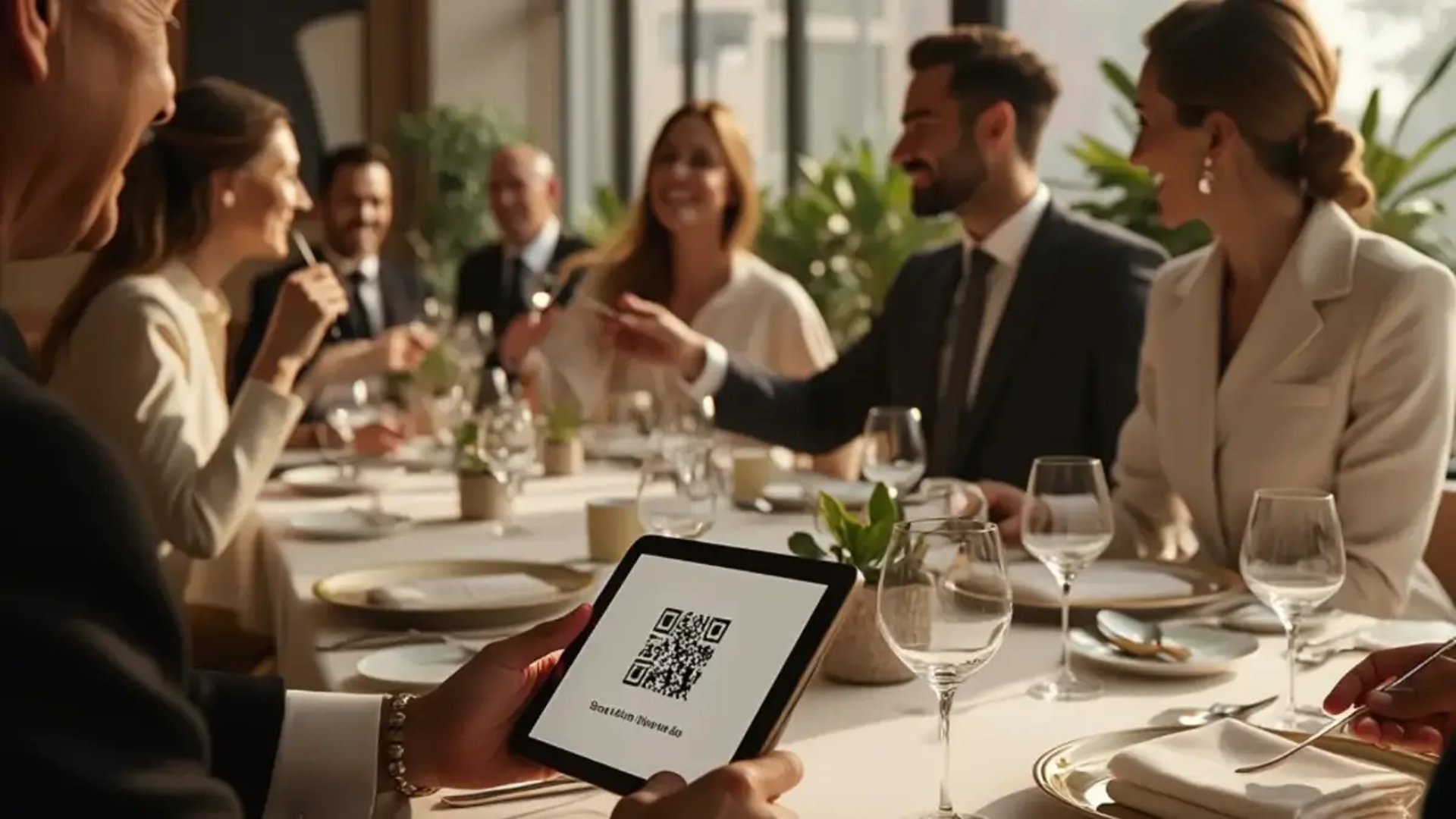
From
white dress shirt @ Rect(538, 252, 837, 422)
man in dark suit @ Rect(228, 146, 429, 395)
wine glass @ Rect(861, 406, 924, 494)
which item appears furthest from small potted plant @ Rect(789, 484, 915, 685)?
man in dark suit @ Rect(228, 146, 429, 395)

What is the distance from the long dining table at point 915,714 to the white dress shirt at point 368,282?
10.3 feet

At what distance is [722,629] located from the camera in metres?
1.11

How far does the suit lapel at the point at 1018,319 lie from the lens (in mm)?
3043

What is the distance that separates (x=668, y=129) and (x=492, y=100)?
498 cm

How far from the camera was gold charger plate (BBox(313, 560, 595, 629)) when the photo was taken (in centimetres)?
180

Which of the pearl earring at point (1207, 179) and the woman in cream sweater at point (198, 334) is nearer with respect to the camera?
the pearl earring at point (1207, 179)

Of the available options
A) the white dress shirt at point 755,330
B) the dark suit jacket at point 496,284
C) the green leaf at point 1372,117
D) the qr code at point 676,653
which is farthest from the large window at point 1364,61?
the dark suit jacket at point 496,284

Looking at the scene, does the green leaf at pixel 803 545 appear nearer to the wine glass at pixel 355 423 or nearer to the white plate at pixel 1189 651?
the white plate at pixel 1189 651

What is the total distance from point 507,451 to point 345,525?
280 millimetres

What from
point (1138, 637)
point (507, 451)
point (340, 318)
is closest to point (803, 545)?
point (1138, 637)

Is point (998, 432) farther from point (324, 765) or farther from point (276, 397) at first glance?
point (324, 765)

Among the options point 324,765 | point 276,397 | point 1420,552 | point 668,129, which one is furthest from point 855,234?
point 324,765

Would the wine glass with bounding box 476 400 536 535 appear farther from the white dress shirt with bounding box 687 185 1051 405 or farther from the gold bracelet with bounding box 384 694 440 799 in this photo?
the gold bracelet with bounding box 384 694 440 799

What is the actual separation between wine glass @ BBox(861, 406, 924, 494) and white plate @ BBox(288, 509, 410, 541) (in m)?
0.79
